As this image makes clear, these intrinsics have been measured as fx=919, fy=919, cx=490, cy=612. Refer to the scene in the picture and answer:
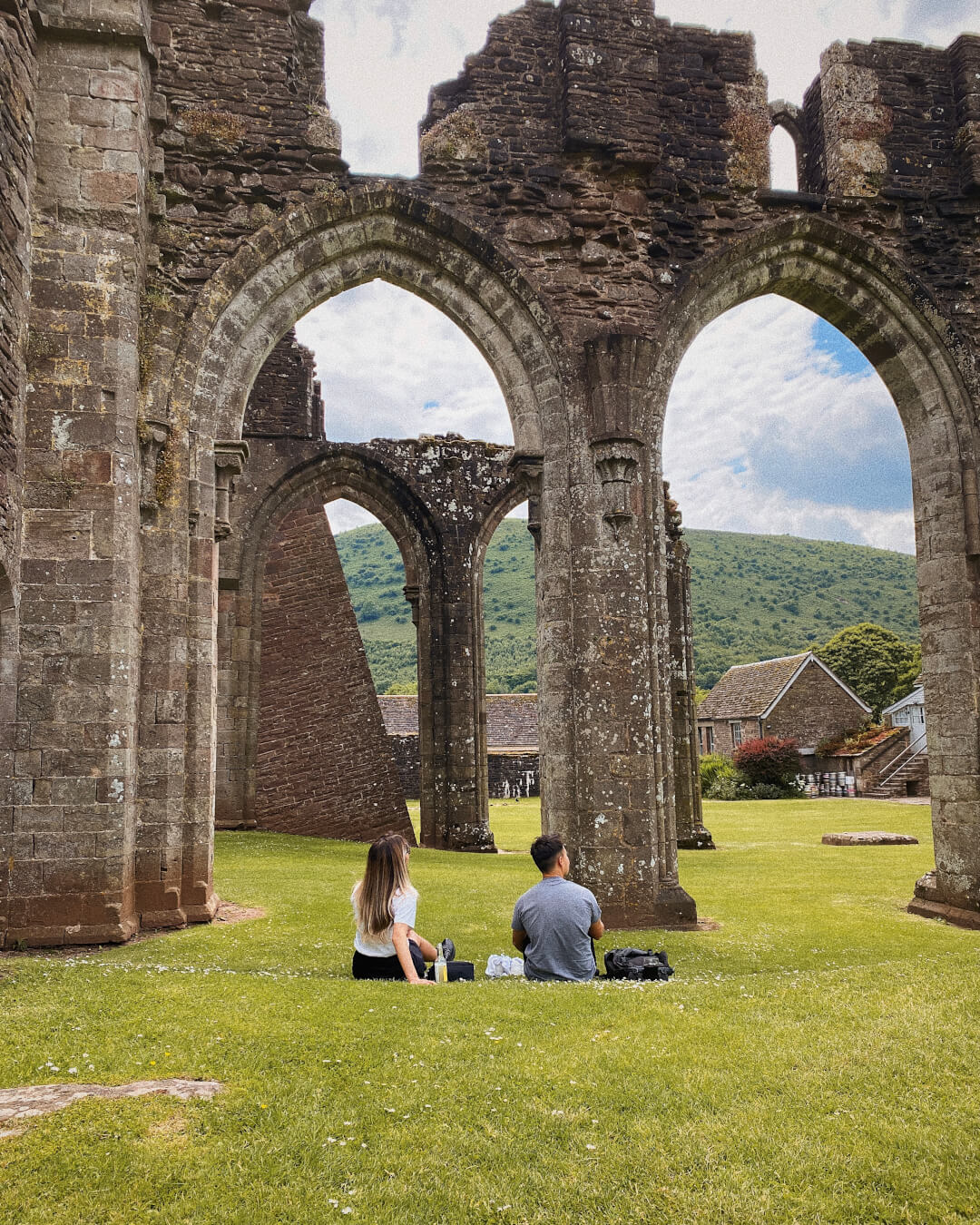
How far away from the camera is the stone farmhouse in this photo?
33531mm

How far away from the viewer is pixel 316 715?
46.9ft

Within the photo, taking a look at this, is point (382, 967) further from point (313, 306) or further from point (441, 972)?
point (313, 306)

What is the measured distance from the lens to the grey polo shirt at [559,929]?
4801 millimetres

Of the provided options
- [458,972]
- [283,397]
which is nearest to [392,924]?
[458,972]

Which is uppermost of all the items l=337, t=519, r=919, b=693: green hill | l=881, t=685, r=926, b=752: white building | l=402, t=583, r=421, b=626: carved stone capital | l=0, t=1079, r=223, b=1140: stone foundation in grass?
l=337, t=519, r=919, b=693: green hill

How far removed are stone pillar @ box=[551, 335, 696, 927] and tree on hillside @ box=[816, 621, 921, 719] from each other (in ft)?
127

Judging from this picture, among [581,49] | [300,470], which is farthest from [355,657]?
[581,49]

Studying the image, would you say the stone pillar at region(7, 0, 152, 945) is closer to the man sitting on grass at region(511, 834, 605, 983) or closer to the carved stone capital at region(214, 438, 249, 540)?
the carved stone capital at region(214, 438, 249, 540)

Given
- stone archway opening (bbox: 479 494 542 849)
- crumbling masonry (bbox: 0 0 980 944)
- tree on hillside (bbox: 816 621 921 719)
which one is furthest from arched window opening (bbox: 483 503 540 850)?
tree on hillside (bbox: 816 621 921 719)

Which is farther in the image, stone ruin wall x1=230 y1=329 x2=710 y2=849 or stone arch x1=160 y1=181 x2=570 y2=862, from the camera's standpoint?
stone ruin wall x1=230 y1=329 x2=710 y2=849

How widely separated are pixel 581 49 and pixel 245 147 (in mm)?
3022

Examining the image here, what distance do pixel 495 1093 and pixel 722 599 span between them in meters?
77.3

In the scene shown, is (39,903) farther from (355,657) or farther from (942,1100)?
(355,657)

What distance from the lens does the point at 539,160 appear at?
797cm
